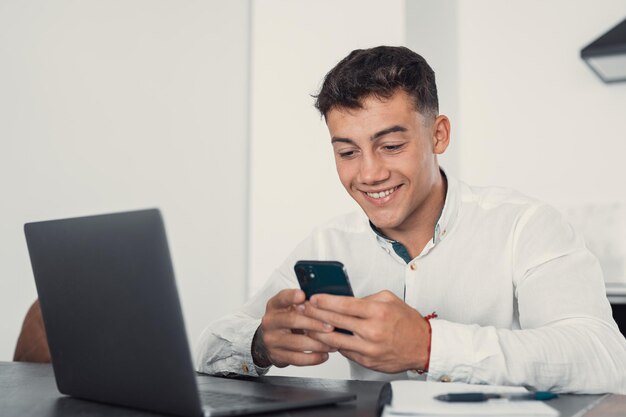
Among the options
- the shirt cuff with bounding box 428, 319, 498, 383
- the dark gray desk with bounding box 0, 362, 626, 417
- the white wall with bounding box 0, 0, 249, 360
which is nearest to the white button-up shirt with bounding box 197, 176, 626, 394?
the shirt cuff with bounding box 428, 319, 498, 383

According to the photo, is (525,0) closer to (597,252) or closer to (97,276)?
(597,252)

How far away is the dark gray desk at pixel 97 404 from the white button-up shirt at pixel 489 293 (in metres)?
0.12

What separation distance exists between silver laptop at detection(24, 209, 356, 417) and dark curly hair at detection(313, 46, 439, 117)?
0.73 meters

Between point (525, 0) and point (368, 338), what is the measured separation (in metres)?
2.63

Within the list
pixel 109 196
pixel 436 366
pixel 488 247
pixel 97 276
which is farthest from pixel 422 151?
pixel 109 196

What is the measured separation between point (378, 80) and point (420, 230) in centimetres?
39

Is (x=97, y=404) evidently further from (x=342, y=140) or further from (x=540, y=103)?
(x=540, y=103)

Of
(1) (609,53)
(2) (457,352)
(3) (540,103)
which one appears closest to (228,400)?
(2) (457,352)

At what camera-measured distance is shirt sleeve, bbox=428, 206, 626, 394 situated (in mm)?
1249

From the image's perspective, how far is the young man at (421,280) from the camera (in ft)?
4.06

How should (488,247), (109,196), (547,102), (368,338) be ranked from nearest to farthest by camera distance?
1. (368,338)
2. (488,247)
3. (109,196)
4. (547,102)

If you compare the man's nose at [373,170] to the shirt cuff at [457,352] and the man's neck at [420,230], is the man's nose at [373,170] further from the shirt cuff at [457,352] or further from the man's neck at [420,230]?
the shirt cuff at [457,352]

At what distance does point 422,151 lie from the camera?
1.75m

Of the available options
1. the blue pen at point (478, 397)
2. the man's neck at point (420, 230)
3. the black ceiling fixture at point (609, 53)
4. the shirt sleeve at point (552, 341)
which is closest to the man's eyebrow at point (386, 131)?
the man's neck at point (420, 230)
